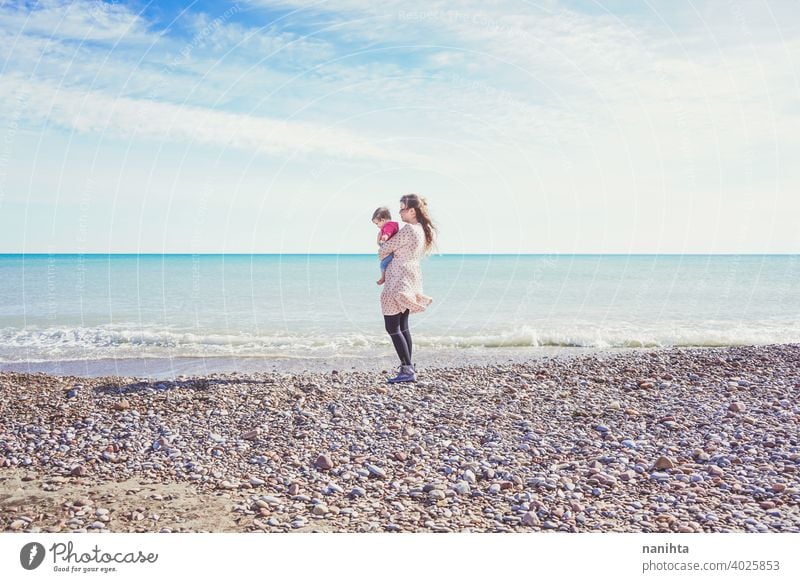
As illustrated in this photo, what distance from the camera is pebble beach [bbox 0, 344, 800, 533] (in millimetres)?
4738

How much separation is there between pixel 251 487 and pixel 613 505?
3.12m

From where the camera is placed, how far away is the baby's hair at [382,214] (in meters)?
9.01

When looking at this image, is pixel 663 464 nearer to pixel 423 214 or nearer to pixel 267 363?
pixel 423 214

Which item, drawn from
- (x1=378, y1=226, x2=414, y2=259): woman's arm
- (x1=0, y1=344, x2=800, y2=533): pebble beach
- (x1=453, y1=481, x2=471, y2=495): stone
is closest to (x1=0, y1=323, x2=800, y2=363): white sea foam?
(x1=0, y1=344, x2=800, y2=533): pebble beach

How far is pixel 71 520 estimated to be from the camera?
465 cm

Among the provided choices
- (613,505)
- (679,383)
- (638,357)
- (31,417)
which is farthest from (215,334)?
(613,505)

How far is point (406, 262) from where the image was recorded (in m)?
9.09

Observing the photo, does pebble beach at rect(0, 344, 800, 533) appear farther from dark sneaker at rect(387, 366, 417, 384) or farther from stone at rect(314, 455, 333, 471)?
dark sneaker at rect(387, 366, 417, 384)

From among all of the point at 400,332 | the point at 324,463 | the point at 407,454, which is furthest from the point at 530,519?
the point at 400,332

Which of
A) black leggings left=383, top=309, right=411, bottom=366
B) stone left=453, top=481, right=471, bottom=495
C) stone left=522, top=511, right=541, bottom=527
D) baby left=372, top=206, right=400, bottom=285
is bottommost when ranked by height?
stone left=522, top=511, right=541, bottom=527
